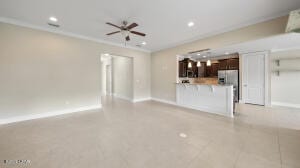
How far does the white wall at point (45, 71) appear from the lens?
3.53m

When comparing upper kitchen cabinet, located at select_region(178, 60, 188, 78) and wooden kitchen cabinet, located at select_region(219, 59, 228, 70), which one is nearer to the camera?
upper kitchen cabinet, located at select_region(178, 60, 188, 78)

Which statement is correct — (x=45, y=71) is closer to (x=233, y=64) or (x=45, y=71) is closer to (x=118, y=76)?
(x=118, y=76)

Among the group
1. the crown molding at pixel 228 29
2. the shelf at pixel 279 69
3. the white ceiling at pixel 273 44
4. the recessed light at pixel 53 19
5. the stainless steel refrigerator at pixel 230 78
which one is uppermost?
the recessed light at pixel 53 19

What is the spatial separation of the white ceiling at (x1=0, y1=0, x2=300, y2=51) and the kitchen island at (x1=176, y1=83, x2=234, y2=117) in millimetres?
1989

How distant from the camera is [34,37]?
3.89 m

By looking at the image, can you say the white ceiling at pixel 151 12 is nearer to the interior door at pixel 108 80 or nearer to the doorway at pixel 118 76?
the doorway at pixel 118 76

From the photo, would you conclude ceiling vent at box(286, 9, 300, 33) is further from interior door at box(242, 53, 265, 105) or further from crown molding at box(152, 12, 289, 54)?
interior door at box(242, 53, 265, 105)

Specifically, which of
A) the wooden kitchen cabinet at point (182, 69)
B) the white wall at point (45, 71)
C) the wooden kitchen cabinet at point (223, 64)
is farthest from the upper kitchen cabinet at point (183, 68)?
the white wall at point (45, 71)

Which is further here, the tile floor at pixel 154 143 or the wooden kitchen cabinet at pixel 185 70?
the wooden kitchen cabinet at pixel 185 70

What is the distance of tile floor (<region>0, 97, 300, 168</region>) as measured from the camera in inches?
76.2

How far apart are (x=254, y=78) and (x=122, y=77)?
21.7ft

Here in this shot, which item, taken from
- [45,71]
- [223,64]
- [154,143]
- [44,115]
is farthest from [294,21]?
[44,115]

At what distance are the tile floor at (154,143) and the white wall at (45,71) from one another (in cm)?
68

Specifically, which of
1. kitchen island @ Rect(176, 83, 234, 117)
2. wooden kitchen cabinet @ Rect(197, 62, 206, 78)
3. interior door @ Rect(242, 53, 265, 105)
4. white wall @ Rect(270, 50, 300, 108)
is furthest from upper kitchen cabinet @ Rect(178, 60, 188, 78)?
white wall @ Rect(270, 50, 300, 108)
